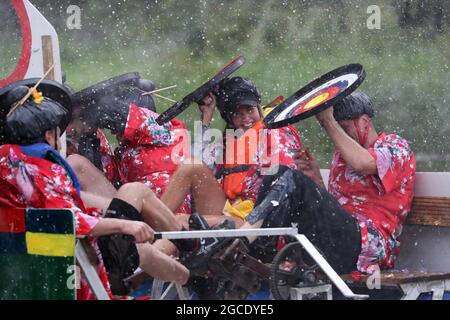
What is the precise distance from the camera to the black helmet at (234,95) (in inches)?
200

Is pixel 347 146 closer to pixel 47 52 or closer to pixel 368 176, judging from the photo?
pixel 368 176

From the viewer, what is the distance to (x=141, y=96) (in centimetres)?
520

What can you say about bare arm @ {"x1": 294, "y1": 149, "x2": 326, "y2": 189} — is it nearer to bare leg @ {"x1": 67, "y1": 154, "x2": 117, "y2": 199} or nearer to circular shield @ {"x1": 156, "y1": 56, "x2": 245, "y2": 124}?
circular shield @ {"x1": 156, "y1": 56, "x2": 245, "y2": 124}

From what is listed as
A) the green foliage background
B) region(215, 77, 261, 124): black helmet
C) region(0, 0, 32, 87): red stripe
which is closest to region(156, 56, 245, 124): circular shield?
region(215, 77, 261, 124): black helmet

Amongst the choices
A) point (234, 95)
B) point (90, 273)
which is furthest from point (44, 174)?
→ point (234, 95)

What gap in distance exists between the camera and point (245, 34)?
19.1 feet

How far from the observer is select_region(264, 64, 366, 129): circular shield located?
469cm

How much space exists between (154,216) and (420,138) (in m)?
3.40

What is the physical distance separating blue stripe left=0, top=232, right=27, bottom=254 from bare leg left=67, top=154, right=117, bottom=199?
38.9 inches

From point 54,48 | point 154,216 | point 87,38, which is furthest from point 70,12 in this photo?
point 154,216

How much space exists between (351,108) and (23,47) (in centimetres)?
149

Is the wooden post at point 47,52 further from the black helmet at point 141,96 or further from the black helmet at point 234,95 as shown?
the black helmet at point 234,95

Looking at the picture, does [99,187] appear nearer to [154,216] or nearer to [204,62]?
[154,216]

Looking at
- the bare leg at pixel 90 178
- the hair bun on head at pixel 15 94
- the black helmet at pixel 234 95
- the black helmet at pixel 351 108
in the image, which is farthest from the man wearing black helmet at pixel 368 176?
the hair bun on head at pixel 15 94
